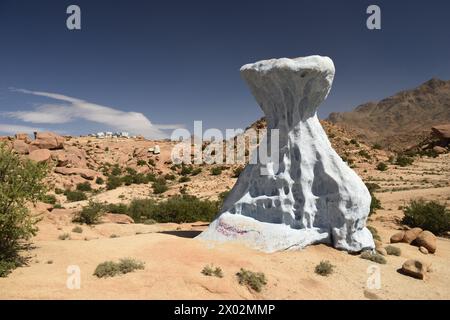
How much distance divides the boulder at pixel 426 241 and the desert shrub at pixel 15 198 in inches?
433

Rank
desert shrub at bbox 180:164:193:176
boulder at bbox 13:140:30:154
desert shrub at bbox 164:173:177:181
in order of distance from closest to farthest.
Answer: boulder at bbox 13:140:30:154 → desert shrub at bbox 164:173:177:181 → desert shrub at bbox 180:164:193:176

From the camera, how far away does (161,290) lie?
6.74m

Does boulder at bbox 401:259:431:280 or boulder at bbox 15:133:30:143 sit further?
boulder at bbox 15:133:30:143

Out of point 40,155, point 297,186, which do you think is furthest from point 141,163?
point 297,186

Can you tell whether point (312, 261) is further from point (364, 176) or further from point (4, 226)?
point (364, 176)

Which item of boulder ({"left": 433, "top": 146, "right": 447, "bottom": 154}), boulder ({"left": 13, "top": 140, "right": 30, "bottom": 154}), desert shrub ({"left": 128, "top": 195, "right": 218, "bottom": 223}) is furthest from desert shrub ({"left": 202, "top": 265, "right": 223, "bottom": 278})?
boulder ({"left": 433, "top": 146, "right": 447, "bottom": 154})

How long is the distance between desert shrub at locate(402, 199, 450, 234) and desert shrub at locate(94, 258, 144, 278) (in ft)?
39.6

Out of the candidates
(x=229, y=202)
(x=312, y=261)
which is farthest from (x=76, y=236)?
(x=312, y=261)

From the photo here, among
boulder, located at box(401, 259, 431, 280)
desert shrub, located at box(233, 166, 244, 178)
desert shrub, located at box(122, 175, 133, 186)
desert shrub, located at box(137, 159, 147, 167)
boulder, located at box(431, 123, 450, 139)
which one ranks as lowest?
boulder, located at box(401, 259, 431, 280)

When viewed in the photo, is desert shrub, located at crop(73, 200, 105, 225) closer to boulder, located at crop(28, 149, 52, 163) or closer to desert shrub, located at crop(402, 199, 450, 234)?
desert shrub, located at crop(402, 199, 450, 234)

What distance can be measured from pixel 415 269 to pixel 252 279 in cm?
418

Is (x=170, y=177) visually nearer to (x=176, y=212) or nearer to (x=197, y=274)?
(x=176, y=212)

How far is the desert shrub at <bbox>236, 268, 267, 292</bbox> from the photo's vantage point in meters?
7.16

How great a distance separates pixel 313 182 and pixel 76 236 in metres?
8.20
